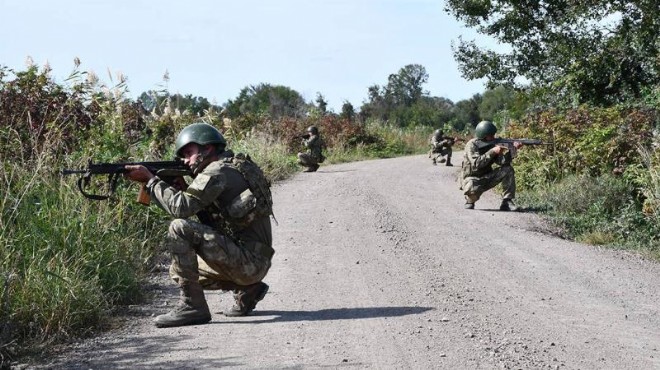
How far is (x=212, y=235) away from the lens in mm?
7895

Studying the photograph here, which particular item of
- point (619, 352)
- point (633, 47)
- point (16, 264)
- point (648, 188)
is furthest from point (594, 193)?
point (16, 264)

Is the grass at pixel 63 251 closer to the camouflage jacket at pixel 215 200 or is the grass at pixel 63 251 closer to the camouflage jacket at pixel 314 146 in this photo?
the camouflage jacket at pixel 215 200

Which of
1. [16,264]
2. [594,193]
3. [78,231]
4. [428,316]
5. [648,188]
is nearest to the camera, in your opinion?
[16,264]

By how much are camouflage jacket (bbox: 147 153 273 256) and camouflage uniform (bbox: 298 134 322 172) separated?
1671 centimetres

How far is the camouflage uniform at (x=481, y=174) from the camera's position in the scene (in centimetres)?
1714

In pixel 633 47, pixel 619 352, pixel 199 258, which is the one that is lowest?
pixel 619 352

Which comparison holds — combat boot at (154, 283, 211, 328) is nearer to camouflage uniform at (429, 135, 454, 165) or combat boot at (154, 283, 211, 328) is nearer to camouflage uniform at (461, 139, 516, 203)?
camouflage uniform at (461, 139, 516, 203)

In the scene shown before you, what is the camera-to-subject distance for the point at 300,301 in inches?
351

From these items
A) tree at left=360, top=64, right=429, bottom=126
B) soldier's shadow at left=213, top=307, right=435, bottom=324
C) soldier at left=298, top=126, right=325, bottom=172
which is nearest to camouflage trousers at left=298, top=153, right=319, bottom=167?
soldier at left=298, top=126, right=325, bottom=172

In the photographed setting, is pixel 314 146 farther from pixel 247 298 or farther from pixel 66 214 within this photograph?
pixel 247 298

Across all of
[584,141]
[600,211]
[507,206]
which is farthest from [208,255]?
[584,141]

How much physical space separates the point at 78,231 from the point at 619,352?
4.74m

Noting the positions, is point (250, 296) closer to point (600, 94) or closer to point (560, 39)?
point (600, 94)

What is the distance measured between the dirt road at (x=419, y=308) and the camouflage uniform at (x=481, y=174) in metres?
1.81
